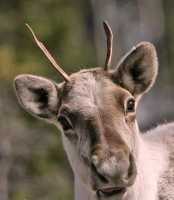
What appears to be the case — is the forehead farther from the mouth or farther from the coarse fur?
the mouth

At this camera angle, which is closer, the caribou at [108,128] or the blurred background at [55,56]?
the caribou at [108,128]

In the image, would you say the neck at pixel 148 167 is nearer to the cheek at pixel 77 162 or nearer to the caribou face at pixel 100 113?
the caribou face at pixel 100 113

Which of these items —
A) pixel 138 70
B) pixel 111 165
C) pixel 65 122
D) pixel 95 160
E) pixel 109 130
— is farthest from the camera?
pixel 138 70

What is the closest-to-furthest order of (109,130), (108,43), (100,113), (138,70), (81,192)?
1. (109,130)
2. (100,113)
3. (81,192)
4. (108,43)
5. (138,70)

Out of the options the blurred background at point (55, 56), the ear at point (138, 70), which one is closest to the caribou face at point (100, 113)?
the ear at point (138, 70)

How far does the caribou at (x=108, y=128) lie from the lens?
10.7 m

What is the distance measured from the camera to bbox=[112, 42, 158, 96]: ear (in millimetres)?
11789

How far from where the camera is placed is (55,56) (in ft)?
117

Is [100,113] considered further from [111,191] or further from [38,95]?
[38,95]

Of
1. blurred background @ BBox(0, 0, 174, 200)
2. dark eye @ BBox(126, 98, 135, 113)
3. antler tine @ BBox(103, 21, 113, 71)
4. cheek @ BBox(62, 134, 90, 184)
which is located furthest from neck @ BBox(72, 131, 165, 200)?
blurred background @ BBox(0, 0, 174, 200)

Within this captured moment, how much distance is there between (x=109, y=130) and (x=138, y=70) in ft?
4.19

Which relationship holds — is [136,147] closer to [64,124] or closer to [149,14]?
[64,124]

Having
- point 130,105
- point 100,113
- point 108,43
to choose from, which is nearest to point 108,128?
point 100,113

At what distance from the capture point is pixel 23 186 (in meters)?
22.0
